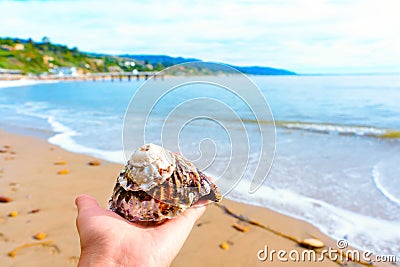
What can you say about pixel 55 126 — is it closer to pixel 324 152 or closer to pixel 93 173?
pixel 93 173

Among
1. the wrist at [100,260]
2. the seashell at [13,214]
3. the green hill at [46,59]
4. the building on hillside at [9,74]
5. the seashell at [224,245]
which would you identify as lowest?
the seashell at [224,245]

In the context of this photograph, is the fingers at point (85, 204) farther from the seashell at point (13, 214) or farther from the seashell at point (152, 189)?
the seashell at point (13, 214)

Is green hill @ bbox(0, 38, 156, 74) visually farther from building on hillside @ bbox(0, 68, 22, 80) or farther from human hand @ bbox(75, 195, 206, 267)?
human hand @ bbox(75, 195, 206, 267)

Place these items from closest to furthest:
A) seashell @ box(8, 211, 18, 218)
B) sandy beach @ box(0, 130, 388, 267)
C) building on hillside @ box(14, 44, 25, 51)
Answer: sandy beach @ box(0, 130, 388, 267)
seashell @ box(8, 211, 18, 218)
building on hillside @ box(14, 44, 25, 51)

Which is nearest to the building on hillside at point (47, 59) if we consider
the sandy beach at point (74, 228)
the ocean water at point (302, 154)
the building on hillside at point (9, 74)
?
the building on hillside at point (9, 74)

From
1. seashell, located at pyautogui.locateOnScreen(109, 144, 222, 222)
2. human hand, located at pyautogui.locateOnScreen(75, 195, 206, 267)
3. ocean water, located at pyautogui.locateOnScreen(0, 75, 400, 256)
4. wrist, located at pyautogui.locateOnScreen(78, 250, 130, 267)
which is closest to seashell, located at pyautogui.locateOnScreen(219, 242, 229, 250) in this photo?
ocean water, located at pyautogui.locateOnScreen(0, 75, 400, 256)

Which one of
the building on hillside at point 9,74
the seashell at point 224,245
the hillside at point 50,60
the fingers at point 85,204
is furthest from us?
the hillside at point 50,60
